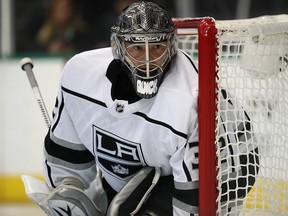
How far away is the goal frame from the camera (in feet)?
6.21

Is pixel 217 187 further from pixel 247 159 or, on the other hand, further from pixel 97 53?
pixel 97 53

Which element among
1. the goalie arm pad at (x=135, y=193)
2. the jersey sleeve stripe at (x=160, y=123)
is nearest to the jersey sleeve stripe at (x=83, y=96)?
the jersey sleeve stripe at (x=160, y=123)

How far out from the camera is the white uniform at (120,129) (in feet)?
6.57

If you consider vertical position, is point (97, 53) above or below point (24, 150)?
above

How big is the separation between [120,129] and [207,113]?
0.30m

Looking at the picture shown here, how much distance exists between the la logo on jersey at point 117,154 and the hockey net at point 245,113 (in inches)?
9.4

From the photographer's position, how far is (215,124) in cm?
195

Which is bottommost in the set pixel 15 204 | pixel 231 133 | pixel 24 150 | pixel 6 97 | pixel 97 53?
pixel 15 204

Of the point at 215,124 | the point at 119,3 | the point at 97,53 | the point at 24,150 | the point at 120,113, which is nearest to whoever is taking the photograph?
the point at 215,124

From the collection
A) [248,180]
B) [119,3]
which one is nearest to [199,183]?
[248,180]

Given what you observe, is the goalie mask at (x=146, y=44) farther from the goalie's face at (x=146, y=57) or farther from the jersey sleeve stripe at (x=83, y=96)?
the jersey sleeve stripe at (x=83, y=96)

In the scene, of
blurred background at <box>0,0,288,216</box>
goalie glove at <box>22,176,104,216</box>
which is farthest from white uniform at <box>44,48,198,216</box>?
blurred background at <box>0,0,288,216</box>

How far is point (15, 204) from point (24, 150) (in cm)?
30

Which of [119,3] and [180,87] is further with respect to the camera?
[119,3]
